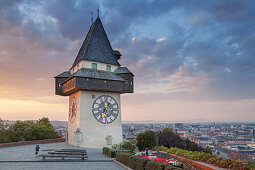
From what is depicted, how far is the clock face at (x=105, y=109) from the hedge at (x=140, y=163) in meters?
8.44

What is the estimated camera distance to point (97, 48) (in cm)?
2275

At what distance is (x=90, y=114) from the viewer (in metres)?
20.2

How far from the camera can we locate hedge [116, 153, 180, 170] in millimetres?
7253

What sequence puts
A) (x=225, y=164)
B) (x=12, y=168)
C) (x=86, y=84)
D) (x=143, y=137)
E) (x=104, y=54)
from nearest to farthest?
(x=225, y=164) → (x=12, y=168) → (x=143, y=137) → (x=86, y=84) → (x=104, y=54)

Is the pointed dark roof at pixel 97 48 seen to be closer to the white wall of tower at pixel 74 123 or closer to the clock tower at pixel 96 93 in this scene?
the clock tower at pixel 96 93

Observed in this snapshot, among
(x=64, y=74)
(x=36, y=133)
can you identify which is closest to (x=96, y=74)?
(x=64, y=74)

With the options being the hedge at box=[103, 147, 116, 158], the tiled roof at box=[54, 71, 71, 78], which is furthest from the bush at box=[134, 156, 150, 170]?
the tiled roof at box=[54, 71, 71, 78]

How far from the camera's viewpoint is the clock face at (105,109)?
20.5 metres

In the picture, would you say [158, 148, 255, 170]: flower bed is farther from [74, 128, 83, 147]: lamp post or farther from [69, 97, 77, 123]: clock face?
[69, 97, 77, 123]: clock face

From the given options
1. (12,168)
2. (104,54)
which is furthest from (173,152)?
(104,54)

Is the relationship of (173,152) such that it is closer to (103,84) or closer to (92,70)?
(103,84)

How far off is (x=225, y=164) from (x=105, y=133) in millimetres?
14447

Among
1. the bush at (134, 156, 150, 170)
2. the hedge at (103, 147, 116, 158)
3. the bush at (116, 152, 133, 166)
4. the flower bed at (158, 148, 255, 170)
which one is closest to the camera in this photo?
the flower bed at (158, 148, 255, 170)

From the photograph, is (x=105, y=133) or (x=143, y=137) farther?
(x=105, y=133)
